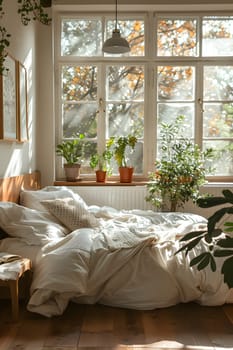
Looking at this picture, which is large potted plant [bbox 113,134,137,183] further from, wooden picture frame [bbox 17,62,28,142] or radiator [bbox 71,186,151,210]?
wooden picture frame [bbox 17,62,28,142]

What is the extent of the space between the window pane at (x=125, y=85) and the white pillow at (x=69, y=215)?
6.67 feet

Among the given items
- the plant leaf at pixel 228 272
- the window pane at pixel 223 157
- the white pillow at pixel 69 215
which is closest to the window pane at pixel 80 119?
the window pane at pixel 223 157

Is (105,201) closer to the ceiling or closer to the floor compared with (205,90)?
closer to the floor

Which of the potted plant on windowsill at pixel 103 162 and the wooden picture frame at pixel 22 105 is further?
the potted plant on windowsill at pixel 103 162

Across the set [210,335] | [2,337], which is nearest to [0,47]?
[2,337]

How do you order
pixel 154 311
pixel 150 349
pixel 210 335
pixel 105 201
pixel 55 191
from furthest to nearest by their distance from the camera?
pixel 105 201 → pixel 55 191 → pixel 154 311 → pixel 210 335 → pixel 150 349

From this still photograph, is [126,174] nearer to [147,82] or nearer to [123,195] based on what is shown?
[123,195]

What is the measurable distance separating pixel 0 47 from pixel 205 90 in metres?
3.28

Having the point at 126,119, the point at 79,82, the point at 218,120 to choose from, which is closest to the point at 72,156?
the point at 126,119

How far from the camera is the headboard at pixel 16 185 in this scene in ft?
12.3

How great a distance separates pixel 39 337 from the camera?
268 centimetres

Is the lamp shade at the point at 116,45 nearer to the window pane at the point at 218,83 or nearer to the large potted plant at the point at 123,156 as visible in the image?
the large potted plant at the point at 123,156

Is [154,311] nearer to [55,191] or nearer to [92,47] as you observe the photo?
[55,191]

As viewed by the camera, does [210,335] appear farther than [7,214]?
No
